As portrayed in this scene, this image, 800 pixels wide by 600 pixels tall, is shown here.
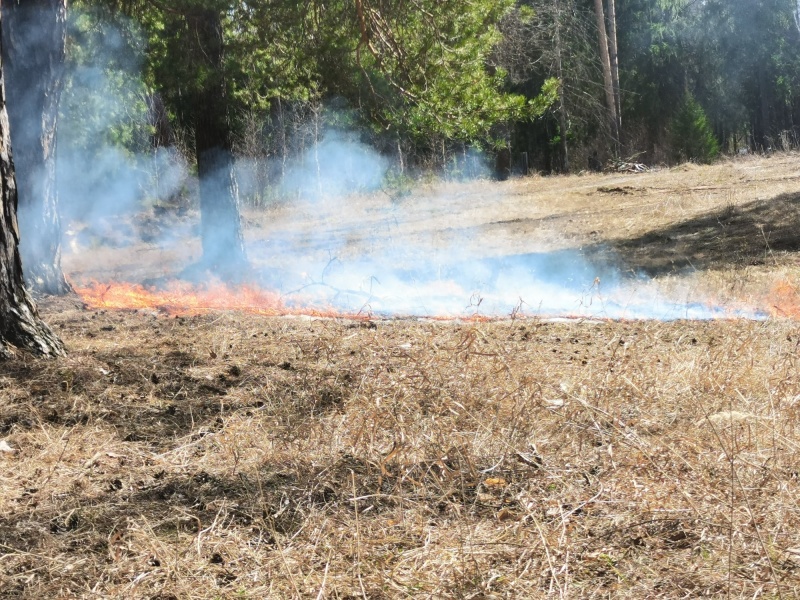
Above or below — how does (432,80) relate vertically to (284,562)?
above

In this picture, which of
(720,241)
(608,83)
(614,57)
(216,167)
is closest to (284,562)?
(216,167)

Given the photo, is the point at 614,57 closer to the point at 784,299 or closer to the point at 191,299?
the point at 784,299

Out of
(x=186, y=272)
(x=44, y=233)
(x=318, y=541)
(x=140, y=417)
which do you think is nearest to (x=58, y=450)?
(x=140, y=417)

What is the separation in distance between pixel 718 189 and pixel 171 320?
1303cm

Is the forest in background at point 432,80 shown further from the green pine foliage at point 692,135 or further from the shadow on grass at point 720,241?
the shadow on grass at point 720,241

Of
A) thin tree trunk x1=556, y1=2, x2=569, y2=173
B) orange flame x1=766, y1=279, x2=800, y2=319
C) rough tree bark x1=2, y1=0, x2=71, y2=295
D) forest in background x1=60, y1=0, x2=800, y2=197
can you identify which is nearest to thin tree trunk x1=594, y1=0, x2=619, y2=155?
forest in background x1=60, y1=0, x2=800, y2=197

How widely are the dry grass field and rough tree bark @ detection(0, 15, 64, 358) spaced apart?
21cm

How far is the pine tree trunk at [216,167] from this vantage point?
11.2m

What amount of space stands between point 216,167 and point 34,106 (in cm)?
342

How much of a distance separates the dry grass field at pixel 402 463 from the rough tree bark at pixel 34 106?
9.21 ft

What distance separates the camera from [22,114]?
8.80 meters

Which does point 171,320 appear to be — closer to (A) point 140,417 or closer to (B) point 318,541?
(A) point 140,417

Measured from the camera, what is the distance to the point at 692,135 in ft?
103

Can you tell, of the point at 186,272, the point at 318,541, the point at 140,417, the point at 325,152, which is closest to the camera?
the point at 318,541
